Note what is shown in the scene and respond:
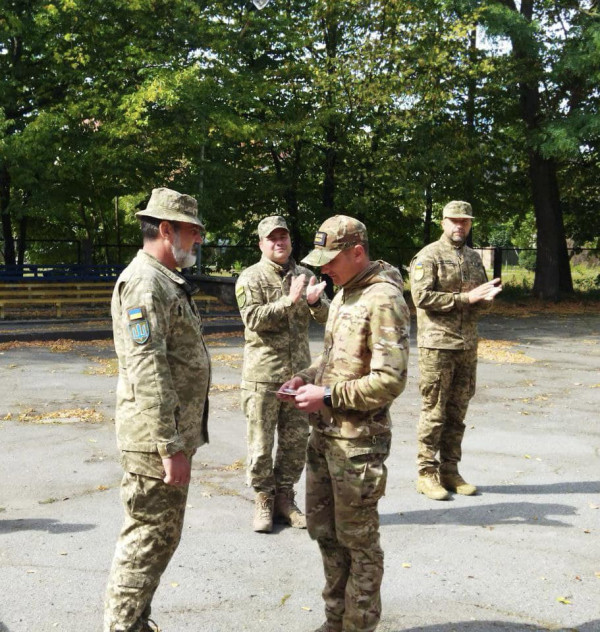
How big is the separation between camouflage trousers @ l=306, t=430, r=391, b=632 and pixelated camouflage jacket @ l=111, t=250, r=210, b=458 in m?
0.67

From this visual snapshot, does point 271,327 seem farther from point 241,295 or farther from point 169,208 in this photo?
point 169,208

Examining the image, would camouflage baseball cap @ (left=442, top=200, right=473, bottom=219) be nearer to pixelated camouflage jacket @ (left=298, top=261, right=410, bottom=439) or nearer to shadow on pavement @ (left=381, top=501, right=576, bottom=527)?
shadow on pavement @ (left=381, top=501, right=576, bottom=527)

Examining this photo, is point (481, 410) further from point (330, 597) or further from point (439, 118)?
point (439, 118)

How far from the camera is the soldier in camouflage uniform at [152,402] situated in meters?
3.22

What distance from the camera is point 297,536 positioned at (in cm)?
508

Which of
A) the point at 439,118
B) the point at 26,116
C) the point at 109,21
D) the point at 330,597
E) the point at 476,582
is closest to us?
the point at 330,597

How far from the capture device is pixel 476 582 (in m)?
4.35

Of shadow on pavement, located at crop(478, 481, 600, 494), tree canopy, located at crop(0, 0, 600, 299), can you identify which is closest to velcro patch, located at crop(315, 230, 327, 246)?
shadow on pavement, located at crop(478, 481, 600, 494)

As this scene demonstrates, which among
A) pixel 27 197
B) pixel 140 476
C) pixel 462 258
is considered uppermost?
pixel 27 197

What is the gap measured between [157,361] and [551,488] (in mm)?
4052

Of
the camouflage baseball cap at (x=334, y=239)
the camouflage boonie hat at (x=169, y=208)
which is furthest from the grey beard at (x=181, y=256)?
the camouflage baseball cap at (x=334, y=239)

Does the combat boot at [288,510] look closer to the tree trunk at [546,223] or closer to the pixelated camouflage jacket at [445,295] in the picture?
the pixelated camouflage jacket at [445,295]

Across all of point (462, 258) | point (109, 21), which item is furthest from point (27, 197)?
point (462, 258)

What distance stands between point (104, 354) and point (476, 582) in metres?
10.0
